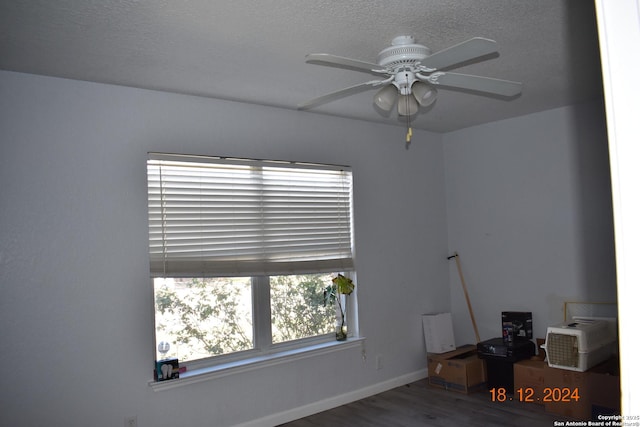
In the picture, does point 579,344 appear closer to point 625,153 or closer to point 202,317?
point 202,317

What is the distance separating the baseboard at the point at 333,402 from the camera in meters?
3.90

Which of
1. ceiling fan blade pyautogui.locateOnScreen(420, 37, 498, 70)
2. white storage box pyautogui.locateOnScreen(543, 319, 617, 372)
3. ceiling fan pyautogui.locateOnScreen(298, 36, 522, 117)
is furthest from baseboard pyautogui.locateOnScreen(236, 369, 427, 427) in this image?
ceiling fan blade pyautogui.locateOnScreen(420, 37, 498, 70)

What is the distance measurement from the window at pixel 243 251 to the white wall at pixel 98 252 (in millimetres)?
153

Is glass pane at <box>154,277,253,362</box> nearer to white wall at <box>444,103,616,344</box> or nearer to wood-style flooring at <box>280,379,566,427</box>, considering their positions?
wood-style flooring at <box>280,379,566,427</box>

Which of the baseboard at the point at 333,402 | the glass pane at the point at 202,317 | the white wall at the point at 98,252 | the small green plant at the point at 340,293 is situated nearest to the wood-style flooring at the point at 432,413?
the baseboard at the point at 333,402

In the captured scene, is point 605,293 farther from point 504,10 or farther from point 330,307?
point 504,10

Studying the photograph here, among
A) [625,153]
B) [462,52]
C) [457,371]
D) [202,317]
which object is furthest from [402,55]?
[457,371]

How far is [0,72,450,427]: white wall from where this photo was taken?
293 centimetres

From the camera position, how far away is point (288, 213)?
4191 millimetres

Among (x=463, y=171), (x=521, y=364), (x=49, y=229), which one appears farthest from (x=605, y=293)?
(x=49, y=229)

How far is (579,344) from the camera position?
381cm

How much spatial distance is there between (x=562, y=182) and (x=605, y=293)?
42.9 inches

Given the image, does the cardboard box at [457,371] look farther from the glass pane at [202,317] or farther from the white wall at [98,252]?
the glass pane at [202,317]

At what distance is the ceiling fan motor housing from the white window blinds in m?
1.79
